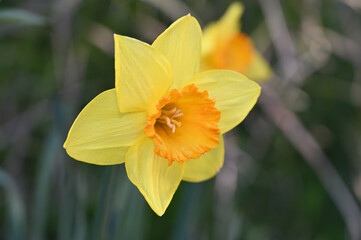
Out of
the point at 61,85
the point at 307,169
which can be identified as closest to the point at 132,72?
the point at 61,85

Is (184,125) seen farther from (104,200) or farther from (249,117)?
A: (249,117)

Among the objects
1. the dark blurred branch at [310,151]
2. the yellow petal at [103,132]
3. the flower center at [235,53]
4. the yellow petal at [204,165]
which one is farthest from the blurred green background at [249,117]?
the yellow petal at [103,132]

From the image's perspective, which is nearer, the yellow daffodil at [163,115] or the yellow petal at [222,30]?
the yellow daffodil at [163,115]

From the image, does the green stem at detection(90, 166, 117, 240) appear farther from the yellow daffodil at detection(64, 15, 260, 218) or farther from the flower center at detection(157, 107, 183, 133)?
the flower center at detection(157, 107, 183, 133)

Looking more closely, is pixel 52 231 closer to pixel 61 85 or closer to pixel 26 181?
pixel 26 181

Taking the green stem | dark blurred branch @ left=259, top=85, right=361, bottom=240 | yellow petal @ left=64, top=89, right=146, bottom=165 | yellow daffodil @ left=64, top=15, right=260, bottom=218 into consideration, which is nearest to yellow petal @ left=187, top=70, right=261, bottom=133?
yellow daffodil @ left=64, top=15, right=260, bottom=218

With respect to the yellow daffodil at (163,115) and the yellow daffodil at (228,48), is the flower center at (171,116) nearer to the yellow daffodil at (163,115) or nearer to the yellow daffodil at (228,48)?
the yellow daffodil at (163,115)
